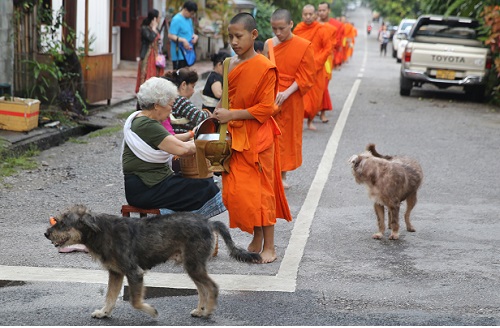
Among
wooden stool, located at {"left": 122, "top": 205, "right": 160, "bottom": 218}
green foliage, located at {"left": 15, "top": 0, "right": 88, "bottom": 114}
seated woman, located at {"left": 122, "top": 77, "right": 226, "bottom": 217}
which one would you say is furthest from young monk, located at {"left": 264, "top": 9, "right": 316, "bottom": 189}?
green foliage, located at {"left": 15, "top": 0, "right": 88, "bottom": 114}

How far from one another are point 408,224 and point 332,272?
1.57 metres

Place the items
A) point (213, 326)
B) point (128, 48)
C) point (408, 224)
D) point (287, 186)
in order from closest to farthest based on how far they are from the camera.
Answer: point (213, 326)
point (408, 224)
point (287, 186)
point (128, 48)

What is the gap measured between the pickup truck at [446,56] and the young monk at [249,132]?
13129 millimetres

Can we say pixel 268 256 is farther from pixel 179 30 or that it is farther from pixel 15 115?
pixel 179 30

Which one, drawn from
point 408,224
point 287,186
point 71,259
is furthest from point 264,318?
point 287,186

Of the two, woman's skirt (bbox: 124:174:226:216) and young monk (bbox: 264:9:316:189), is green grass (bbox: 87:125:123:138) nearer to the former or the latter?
young monk (bbox: 264:9:316:189)

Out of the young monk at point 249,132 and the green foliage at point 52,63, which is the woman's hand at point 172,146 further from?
the green foliage at point 52,63

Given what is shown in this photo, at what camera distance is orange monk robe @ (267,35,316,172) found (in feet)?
29.0

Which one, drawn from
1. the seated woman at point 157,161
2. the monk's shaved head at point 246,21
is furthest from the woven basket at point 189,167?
the monk's shaved head at point 246,21

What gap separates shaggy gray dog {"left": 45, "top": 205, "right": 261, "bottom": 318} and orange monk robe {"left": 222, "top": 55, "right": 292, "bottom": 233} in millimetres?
1044

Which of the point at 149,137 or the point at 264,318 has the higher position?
the point at 149,137

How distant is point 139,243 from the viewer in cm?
528

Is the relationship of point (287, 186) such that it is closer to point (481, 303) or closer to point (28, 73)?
point (481, 303)

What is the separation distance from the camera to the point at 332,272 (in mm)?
6430
